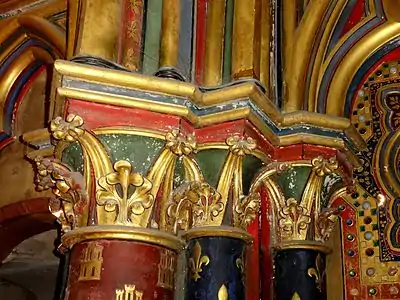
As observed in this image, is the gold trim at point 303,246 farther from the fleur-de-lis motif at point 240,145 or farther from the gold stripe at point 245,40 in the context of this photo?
the gold stripe at point 245,40

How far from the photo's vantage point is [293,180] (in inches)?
95.3

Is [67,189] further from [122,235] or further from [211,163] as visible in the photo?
[211,163]

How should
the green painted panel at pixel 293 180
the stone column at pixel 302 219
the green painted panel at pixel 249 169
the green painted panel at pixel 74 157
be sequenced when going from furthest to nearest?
the green painted panel at pixel 293 180 → the stone column at pixel 302 219 → the green painted panel at pixel 249 169 → the green painted panel at pixel 74 157

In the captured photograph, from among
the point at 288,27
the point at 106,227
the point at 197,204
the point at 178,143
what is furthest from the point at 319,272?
the point at 288,27

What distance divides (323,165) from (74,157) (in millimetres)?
833

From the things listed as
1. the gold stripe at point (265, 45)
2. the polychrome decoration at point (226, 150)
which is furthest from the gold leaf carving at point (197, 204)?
the gold stripe at point (265, 45)

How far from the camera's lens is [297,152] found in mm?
2412

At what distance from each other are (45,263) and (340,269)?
1.78 m

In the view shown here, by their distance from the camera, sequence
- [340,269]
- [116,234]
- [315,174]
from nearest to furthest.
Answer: [116,234] → [315,174] → [340,269]

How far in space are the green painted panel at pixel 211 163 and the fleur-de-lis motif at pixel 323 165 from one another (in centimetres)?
37

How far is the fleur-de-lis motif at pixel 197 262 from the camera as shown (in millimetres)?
2047

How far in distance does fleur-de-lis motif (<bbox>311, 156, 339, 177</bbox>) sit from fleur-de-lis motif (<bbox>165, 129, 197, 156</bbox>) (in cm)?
51

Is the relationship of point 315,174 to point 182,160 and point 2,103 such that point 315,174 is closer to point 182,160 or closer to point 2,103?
point 182,160

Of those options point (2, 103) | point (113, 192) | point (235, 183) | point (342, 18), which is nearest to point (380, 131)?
point (342, 18)
